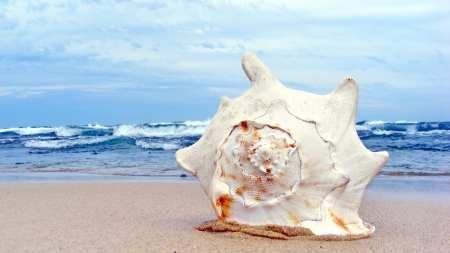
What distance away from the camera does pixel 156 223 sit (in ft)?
12.8

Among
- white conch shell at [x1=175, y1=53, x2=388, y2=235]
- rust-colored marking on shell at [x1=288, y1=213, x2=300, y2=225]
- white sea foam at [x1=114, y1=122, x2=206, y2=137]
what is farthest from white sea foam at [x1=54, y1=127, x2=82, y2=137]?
rust-colored marking on shell at [x1=288, y1=213, x2=300, y2=225]

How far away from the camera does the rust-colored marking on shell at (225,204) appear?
10.6 feet

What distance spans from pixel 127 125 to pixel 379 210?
77.8 ft

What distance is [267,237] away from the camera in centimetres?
312

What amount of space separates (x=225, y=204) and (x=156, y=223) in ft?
2.99

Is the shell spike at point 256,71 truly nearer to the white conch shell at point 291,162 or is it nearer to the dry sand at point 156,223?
the white conch shell at point 291,162

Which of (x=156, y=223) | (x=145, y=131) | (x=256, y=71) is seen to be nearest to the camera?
(x=256, y=71)

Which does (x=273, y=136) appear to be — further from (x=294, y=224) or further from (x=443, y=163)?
(x=443, y=163)

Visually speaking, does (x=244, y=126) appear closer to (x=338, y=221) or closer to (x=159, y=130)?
(x=338, y=221)

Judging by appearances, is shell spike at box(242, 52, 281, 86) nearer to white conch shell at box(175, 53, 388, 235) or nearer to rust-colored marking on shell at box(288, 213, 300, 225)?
white conch shell at box(175, 53, 388, 235)

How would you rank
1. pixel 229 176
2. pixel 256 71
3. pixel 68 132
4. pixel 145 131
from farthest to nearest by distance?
pixel 68 132
pixel 145 131
pixel 256 71
pixel 229 176

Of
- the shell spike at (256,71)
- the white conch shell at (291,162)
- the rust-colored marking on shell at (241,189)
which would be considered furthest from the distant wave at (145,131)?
the rust-colored marking on shell at (241,189)

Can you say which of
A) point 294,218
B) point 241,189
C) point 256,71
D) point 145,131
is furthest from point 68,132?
point 294,218

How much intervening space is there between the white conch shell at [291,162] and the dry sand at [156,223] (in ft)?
0.58
